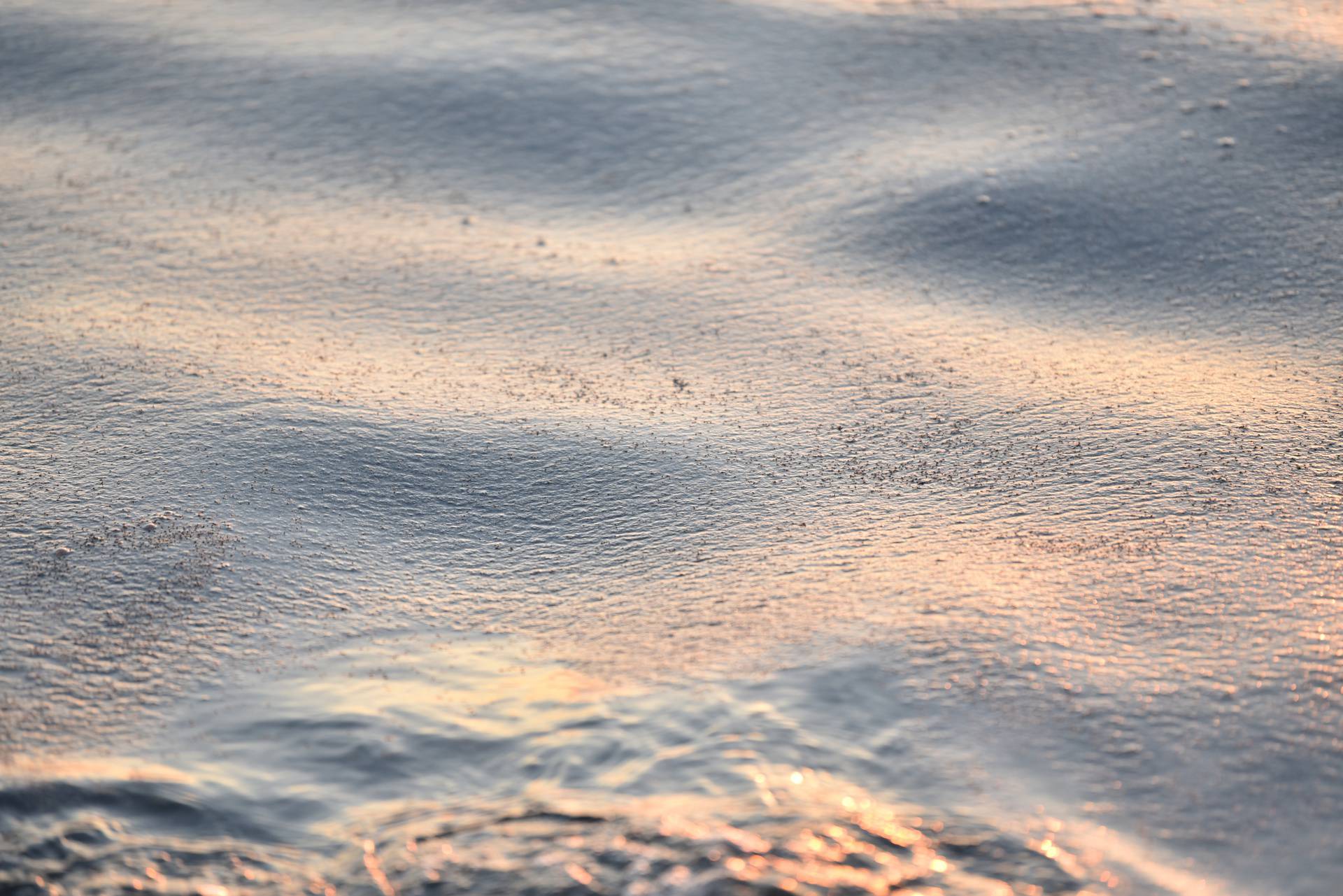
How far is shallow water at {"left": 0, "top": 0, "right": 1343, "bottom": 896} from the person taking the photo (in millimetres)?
2160

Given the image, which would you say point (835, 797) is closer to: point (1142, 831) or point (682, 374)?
point (1142, 831)

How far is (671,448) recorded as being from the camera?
3252 millimetres

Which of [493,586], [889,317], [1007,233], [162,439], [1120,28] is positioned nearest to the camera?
[493,586]

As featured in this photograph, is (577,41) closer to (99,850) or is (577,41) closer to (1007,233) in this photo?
(1007,233)

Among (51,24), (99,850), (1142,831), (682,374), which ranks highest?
(51,24)

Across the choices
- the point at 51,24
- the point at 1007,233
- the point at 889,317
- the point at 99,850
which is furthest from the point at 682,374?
the point at 51,24

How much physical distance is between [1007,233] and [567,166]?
1579 millimetres

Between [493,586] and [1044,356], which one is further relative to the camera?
[1044,356]

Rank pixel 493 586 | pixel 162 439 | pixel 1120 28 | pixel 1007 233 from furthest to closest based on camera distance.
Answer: pixel 1120 28 < pixel 1007 233 < pixel 162 439 < pixel 493 586

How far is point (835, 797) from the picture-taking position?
213 centimetres

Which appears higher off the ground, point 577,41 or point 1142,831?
point 577,41

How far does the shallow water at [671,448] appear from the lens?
2160 millimetres

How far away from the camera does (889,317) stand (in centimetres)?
381

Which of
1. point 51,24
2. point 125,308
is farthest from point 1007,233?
point 51,24
